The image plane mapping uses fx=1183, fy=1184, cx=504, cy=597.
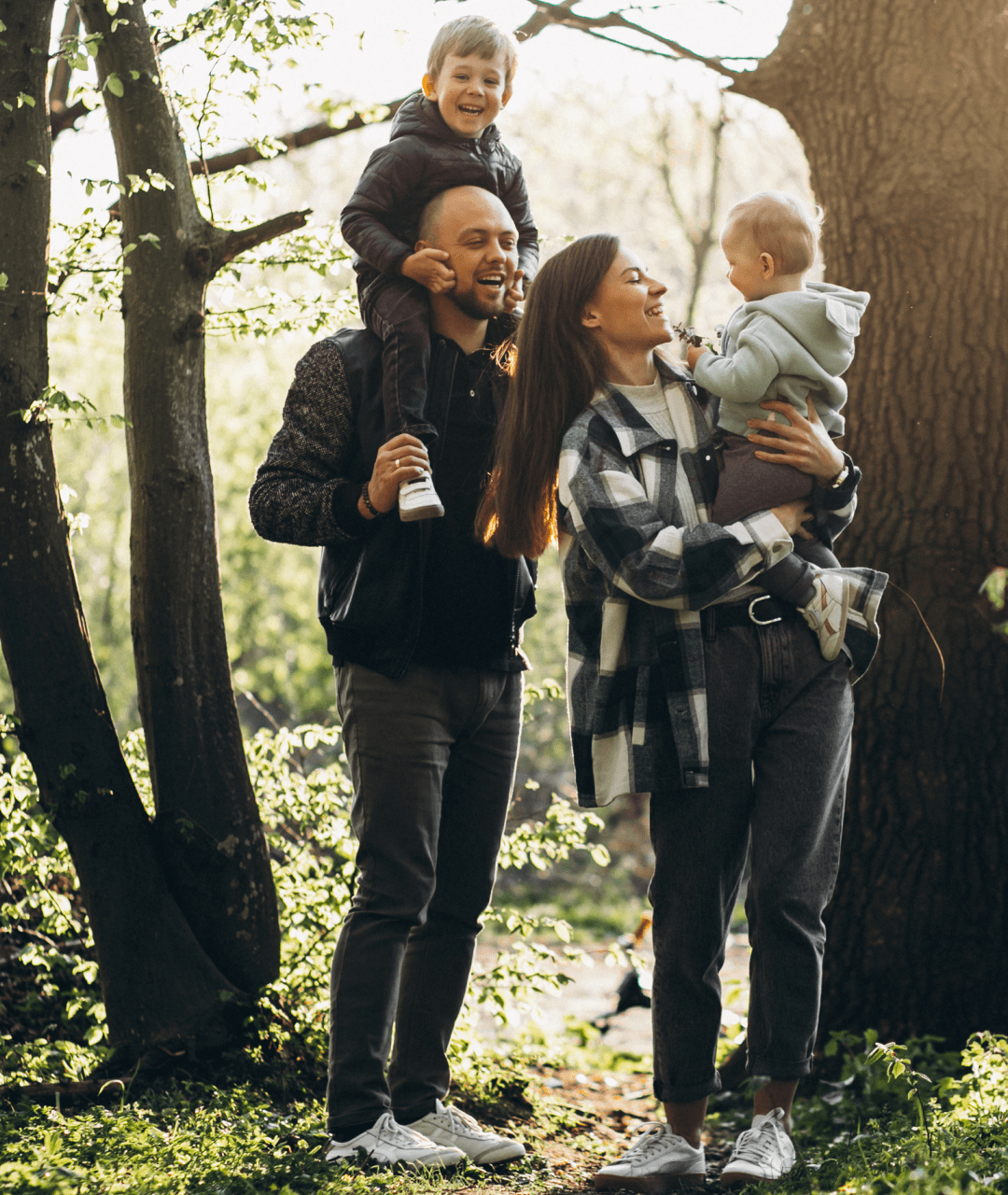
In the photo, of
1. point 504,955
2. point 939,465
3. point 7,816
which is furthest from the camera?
point 504,955

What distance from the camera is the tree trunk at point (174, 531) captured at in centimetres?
358

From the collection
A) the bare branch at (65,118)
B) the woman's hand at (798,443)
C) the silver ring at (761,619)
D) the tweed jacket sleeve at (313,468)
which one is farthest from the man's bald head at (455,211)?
the bare branch at (65,118)

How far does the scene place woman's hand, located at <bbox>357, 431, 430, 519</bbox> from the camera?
8.71ft

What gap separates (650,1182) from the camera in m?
2.60

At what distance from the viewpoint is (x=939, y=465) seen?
3.74m

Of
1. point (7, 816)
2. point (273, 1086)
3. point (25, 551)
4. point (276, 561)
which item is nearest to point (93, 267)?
point (25, 551)

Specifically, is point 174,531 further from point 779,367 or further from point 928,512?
point 928,512

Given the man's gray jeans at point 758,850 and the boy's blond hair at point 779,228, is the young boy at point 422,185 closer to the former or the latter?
the boy's blond hair at point 779,228

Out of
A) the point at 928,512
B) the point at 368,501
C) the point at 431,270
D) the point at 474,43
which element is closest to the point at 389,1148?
the point at 368,501

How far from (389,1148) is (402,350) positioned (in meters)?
1.81

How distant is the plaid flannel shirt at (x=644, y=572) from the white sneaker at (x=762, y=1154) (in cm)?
82

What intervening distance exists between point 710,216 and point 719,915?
14768 millimetres

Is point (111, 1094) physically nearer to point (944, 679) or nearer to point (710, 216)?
point (944, 679)

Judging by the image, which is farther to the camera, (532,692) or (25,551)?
(532,692)
